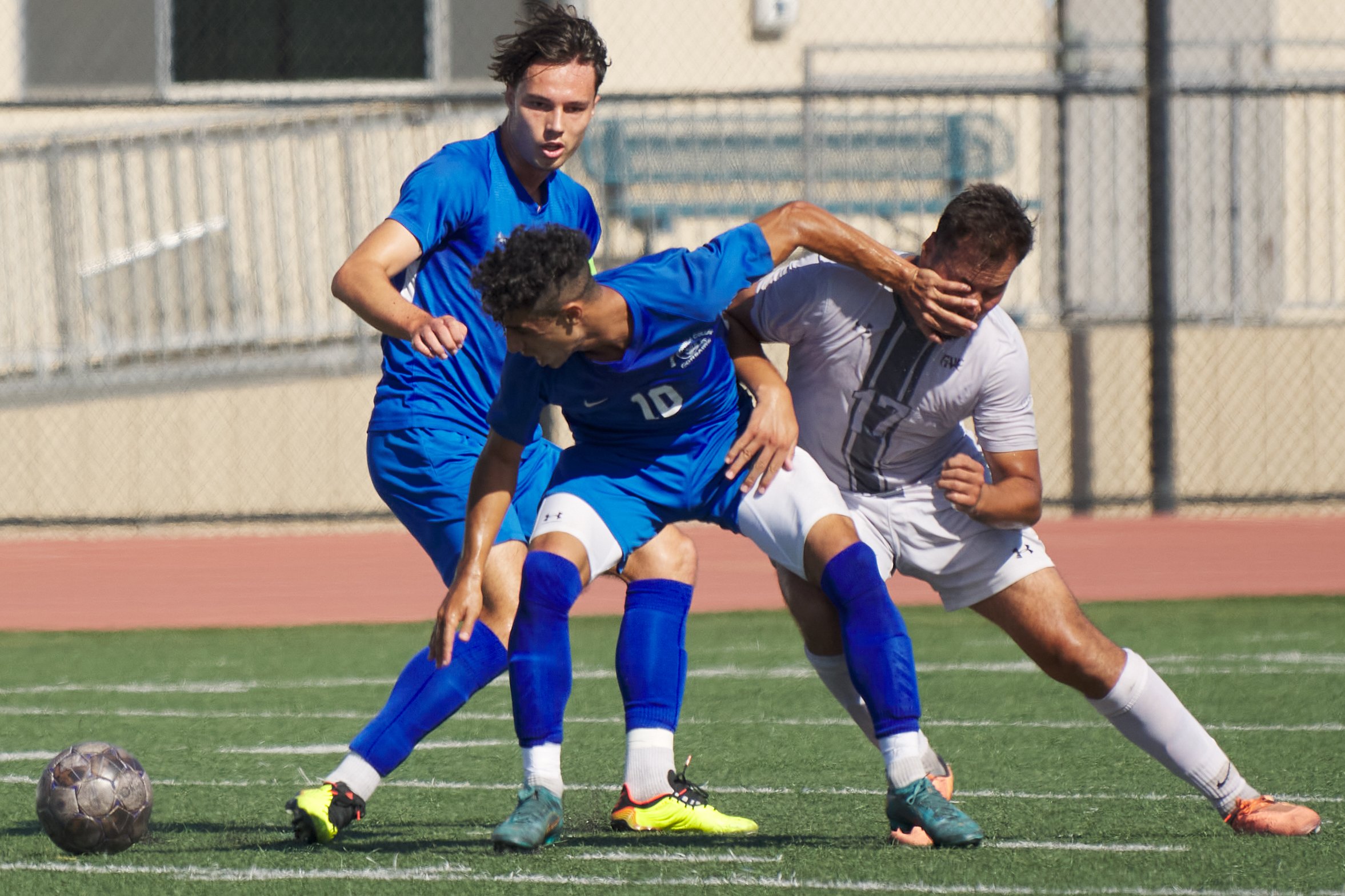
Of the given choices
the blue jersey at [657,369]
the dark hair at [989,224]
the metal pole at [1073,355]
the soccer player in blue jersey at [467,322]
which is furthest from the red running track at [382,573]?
the dark hair at [989,224]

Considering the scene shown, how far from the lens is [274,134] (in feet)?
42.2

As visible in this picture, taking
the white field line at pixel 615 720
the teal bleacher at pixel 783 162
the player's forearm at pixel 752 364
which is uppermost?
the teal bleacher at pixel 783 162

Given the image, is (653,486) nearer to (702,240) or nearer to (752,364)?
(752,364)

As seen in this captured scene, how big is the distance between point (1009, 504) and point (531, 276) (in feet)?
4.46

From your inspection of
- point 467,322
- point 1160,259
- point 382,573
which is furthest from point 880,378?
point 1160,259

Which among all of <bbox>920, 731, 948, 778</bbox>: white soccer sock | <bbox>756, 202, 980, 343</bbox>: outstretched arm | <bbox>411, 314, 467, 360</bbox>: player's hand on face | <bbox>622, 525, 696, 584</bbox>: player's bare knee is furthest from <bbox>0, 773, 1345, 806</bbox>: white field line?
<bbox>411, 314, 467, 360</bbox>: player's hand on face

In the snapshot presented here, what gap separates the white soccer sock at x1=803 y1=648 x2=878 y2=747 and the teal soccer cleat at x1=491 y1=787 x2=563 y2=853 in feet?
2.91

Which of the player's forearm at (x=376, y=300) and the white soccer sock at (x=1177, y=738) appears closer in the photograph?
the player's forearm at (x=376, y=300)

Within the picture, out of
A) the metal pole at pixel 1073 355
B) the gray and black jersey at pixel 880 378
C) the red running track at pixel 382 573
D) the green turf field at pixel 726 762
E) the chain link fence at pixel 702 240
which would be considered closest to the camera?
the green turf field at pixel 726 762

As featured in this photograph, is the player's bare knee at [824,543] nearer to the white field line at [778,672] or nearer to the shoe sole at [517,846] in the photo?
the shoe sole at [517,846]

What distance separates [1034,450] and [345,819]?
6.29 feet

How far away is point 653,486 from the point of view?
467cm

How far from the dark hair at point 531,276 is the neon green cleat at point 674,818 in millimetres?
1340

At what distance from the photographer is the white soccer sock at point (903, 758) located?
4.30m
